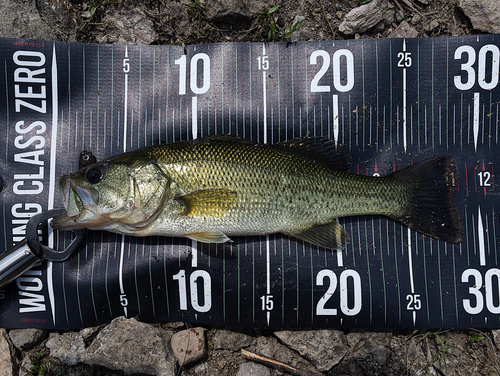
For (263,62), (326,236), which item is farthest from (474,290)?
(263,62)

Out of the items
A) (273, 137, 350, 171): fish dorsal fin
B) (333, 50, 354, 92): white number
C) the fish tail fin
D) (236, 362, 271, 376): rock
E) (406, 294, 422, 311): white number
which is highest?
(333, 50, 354, 92): white number

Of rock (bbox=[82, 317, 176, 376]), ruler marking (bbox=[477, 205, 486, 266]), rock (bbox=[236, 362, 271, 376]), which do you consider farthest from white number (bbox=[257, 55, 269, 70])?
rock (bbox=[236, 362, 271, 376])

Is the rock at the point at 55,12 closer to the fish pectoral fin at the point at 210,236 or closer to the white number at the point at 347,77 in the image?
the fish pectoral fin at the point at 210,236

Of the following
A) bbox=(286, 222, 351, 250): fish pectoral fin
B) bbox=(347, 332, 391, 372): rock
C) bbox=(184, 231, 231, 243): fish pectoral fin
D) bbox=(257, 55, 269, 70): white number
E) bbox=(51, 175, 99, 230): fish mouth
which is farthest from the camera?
bbox=(257, 55, 269, 70): white number

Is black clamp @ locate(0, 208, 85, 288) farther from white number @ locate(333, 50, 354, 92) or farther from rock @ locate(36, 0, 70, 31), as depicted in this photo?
white number @ locate(333, 50, 354, 92)

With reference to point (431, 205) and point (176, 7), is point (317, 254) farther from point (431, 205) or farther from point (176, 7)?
point (176, 7)

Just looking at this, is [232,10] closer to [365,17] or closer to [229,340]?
[365,17]
